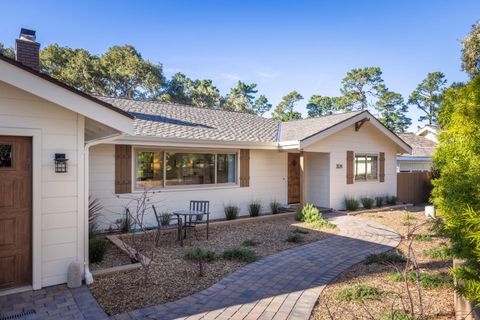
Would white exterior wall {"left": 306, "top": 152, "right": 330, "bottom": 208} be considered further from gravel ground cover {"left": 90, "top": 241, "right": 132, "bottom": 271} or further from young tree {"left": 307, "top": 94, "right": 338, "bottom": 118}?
young tree {"left": 307, "top": 94, "right": 338, "bottom": 118}

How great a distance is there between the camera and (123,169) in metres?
8.83

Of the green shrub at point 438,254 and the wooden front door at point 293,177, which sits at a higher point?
the wooden front door at point 293,177

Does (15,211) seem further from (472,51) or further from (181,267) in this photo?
(472,51)

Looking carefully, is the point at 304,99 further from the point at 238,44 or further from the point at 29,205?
the point at 29,205

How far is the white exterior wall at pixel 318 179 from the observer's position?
1245 cm

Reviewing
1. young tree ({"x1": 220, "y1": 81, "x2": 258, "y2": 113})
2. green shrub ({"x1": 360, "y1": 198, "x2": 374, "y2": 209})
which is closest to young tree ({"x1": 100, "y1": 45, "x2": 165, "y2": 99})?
young tree ({"x1": 220, "y1": 81, "x2": 258, "y2": 113})

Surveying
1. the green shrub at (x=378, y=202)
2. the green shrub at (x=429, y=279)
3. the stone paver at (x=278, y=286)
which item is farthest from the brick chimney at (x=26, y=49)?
the green shrub at (x=378, y=202)

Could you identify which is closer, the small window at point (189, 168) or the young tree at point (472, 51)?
the small window at point (189, 168)

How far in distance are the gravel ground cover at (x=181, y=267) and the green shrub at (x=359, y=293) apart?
6.44ft

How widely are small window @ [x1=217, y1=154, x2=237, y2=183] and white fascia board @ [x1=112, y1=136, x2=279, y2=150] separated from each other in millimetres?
664

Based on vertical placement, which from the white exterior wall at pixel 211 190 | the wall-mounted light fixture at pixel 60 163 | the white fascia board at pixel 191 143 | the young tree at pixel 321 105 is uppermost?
the young tree at pixel 321 105

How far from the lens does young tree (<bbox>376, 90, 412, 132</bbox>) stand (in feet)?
130

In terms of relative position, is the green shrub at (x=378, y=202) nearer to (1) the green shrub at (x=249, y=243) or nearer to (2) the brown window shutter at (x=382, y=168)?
(2) the brown window shutter at (x=382, y=168)

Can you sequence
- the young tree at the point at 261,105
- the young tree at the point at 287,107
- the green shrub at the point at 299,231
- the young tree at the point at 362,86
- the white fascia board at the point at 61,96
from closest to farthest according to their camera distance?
1. the white fascia board at the point at 61,96
2. the green shrub at the point at 299,231
3. the young tree at the point at 362,86
4. the young tree at the point at 287,107
5. the young tree at the point at 261,105
